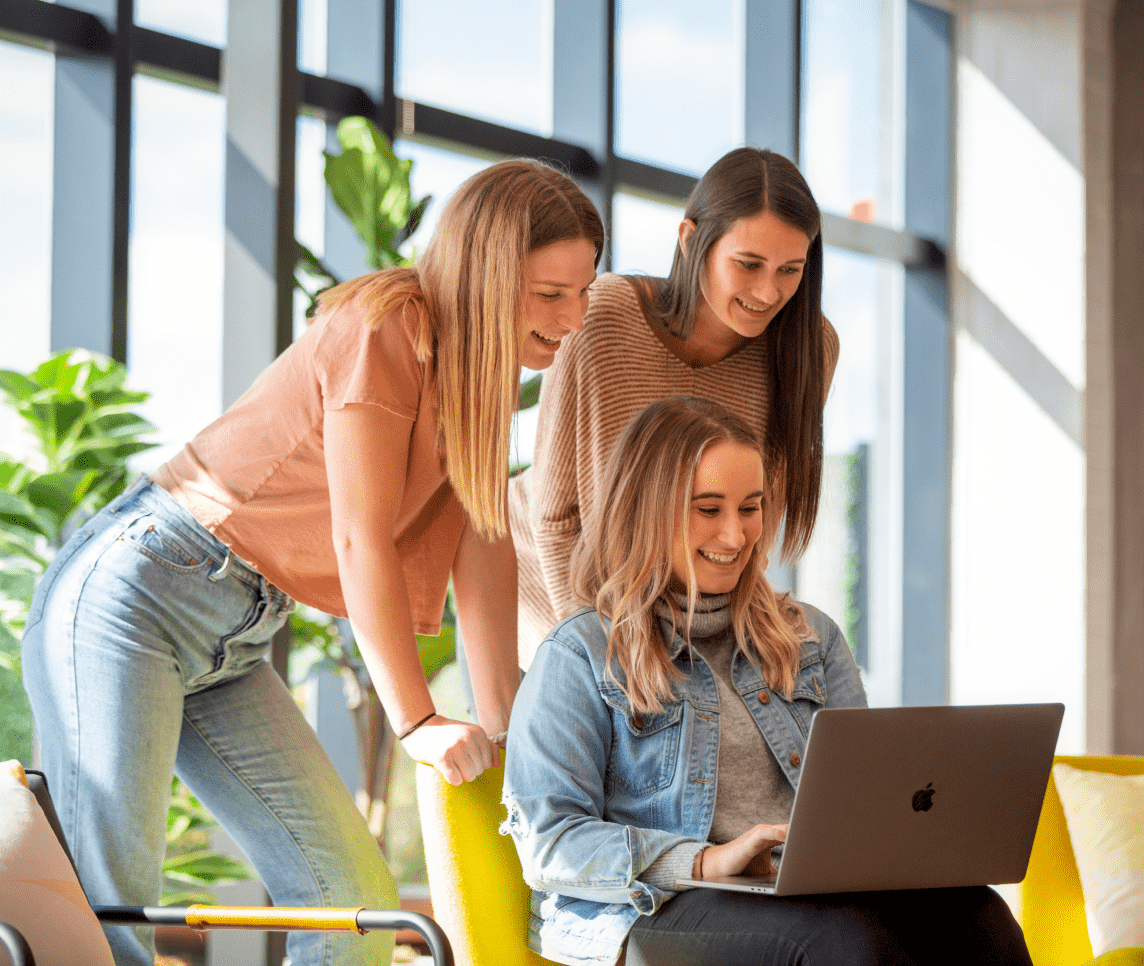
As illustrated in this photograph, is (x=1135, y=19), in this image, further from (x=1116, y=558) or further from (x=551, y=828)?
(x=551, y=828)

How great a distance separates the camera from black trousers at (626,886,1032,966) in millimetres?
1222

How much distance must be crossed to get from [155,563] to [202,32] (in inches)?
78.8

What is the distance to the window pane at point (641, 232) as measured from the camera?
3994 millimetres

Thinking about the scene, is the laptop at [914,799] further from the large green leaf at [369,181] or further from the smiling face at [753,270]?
the large green leaf at [369,181]

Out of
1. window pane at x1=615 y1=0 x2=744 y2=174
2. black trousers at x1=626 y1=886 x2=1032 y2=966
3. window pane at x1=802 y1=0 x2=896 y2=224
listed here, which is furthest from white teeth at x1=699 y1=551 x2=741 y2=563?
window pane at x1=802 y1=0 x2=896 y2=224

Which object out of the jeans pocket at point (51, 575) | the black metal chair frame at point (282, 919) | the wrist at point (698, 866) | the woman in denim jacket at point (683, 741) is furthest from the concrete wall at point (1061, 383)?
the jeans pocket at point (51, 575)

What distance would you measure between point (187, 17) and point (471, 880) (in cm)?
235

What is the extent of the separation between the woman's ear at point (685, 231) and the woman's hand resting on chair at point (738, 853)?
3.10 feet

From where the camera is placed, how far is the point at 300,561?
1.54 metres

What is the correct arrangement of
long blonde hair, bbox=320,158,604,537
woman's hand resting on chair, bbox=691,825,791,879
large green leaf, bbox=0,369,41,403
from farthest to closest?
1. large green leaf, bbox=0,369,41,403
2. long blonde hair, bbox=320,158,604,537
3. woman's hand resting on chair, bbox=691,825,791,879

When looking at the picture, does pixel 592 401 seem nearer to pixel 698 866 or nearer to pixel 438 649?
pixel 698 866

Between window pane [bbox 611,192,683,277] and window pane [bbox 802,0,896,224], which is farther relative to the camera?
window pane [bbox 802,0,896,224]

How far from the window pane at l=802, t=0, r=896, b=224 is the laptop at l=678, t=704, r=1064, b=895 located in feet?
11.9

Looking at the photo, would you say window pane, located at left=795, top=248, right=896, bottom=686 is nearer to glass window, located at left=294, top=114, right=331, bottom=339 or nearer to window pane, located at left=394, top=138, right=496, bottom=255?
window pane, located at left=394, top=138, right=496, bottom=255
